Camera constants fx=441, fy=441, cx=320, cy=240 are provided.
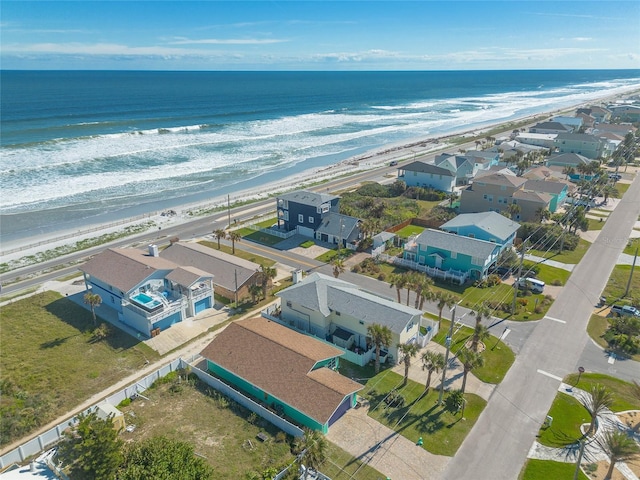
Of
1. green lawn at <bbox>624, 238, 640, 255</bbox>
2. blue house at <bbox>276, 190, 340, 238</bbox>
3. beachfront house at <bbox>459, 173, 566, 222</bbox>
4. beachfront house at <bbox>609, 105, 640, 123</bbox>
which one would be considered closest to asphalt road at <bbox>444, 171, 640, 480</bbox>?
green lawn at <bbox>624, 238, 640, 255</bbox>

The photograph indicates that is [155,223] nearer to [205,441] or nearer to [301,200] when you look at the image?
[301,200]

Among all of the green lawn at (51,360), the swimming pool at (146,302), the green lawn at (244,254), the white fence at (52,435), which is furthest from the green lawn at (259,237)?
the white fence at (52,435)

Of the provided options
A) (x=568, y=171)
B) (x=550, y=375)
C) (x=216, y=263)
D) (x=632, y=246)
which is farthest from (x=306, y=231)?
(x=568, y=171)

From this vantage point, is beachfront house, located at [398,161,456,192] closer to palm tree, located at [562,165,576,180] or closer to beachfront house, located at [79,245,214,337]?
palm tree, located at [562,165,576,180]

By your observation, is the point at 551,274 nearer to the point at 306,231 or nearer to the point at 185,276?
the point at 306,231

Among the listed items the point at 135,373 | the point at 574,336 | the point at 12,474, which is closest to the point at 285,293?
the point at 135,373

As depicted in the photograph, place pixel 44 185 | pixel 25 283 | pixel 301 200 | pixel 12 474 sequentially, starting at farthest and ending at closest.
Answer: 1. pixel 44 185
2. pixel 301 200
3. pixel 25 283
4. pixel 12 474
